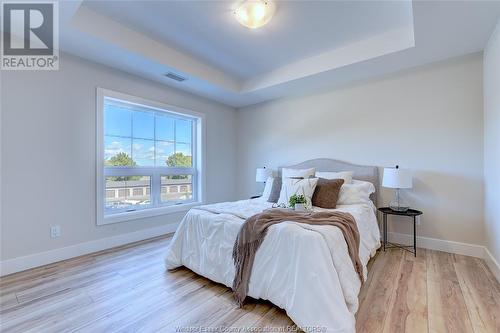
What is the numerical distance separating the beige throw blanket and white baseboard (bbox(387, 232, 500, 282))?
163 cm

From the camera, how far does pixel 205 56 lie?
10.9 ft

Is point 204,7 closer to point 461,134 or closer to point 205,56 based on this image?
point 205,56

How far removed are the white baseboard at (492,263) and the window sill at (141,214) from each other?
3.94 metres

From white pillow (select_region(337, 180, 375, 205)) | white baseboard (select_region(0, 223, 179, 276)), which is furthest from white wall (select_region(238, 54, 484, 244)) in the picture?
white baseboard (select_region(0, 223, 179, 276))

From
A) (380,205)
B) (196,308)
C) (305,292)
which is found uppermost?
(380,205)

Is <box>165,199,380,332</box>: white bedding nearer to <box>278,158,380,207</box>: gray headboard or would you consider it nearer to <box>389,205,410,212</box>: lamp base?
<box>389,205,410,212</box>: lamp base

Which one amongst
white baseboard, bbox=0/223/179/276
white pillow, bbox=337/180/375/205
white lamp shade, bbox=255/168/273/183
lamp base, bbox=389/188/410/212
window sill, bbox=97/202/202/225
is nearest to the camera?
white baseboard, bbox=0/223/179/276

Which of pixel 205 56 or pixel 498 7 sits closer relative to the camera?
pixel 498 7

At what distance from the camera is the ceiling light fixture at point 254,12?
2.20 m

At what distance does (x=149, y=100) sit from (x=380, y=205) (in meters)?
3.71

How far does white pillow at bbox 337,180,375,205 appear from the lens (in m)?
2.95

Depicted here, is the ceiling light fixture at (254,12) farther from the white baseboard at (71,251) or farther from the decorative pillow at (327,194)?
the white baseboard at (71,251)

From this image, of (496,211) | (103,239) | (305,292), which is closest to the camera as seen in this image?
(305,292)

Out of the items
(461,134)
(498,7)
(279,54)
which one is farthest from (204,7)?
(461,134)
